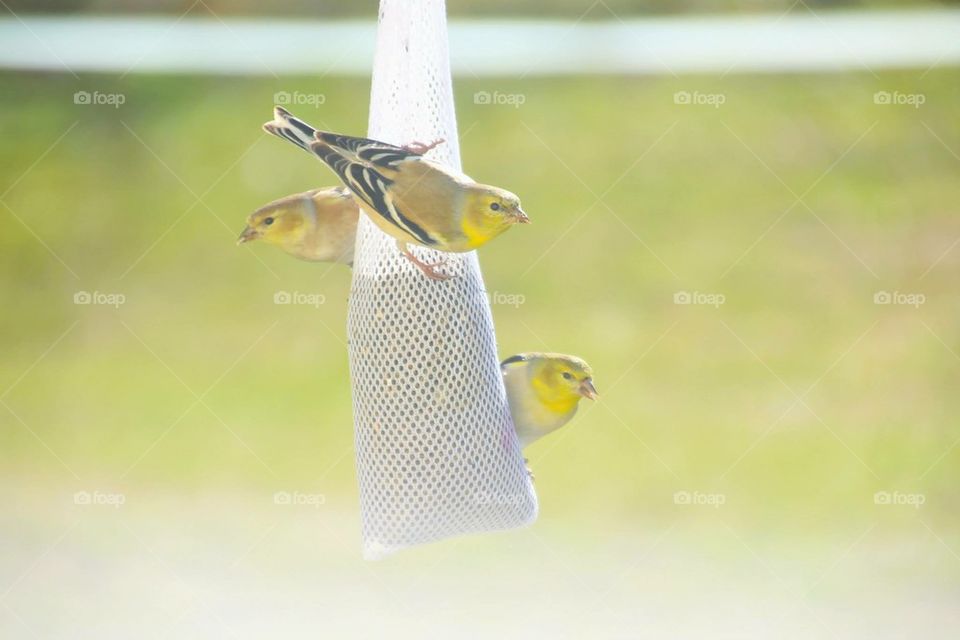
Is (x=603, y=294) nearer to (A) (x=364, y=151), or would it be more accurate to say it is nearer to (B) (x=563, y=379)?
(B) (x=563, y=379)

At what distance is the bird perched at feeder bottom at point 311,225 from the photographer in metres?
1.70

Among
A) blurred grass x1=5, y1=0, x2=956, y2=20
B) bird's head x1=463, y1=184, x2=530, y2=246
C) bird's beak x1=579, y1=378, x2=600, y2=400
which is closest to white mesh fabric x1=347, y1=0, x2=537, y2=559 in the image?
bird's beak x1=579, y1=378, x2=600, y2=400

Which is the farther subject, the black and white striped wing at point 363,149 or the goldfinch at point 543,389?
the goldfinch at point 543,389

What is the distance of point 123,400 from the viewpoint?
361 centimetres

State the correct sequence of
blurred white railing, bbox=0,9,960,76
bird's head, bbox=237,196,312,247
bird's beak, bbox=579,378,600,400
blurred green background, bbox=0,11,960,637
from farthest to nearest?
blurred green background, bbox=0,11,960,637 → blurred white railing, bbox=0,9,960,76 → bird's beak, bbox=579,378,600,400 → bird's head, bbox=237,196,312,247

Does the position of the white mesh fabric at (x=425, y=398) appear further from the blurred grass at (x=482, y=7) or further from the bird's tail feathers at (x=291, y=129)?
the blurred grass at (x=482, y=7)

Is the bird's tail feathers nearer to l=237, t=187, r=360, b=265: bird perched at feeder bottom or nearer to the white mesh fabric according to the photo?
l=237, t=187, r=360, b=265: bird perched at feeder bottom

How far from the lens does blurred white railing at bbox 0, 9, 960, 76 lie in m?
3.21

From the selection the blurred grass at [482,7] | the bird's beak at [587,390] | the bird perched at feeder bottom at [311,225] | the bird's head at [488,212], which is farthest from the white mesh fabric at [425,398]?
the blurred grass at [482,7]

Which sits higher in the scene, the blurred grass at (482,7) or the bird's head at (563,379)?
the blurred grass at (482,7)

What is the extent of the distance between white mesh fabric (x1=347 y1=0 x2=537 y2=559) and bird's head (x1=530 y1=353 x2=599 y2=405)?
0.09 m

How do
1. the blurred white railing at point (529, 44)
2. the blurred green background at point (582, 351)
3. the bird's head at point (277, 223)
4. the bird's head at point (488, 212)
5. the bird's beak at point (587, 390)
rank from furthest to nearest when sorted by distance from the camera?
1. the blurred green background at point (582, 351)
2. the blurred white railing at point (529, 44)
3. the bird's beak at point (587, 390)
4. the bird's head at point (277, 223)
5. the bird's head at point (488, 212)

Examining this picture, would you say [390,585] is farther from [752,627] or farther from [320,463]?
[752,627]

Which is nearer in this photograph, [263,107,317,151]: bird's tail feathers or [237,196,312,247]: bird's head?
[263,107,317,151]: bird's tail feathers
